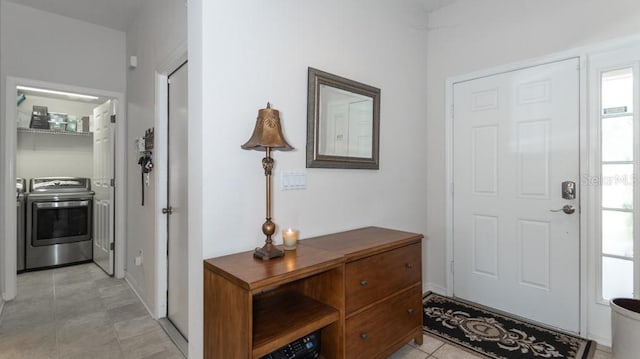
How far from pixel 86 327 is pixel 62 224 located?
7.26 ft

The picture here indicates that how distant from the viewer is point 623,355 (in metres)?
1.65

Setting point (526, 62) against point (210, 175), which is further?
point (526, 62)

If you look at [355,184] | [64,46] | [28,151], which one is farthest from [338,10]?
[28,151]

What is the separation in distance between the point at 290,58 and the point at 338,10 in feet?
2.09

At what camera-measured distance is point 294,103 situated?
1.88 m

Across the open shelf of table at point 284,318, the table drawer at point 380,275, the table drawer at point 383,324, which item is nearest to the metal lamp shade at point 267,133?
the table drawer at point 380,275

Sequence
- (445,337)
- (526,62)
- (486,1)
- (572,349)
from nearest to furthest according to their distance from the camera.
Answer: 1. (572,349)
2. (445,337)
3. (526,62)
4. (486,1)

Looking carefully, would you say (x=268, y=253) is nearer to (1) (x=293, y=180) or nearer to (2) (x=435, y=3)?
(1) (x=293, y=180)

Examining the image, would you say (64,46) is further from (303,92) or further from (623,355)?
(623,355)

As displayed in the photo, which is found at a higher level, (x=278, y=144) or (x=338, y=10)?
(x=338, y=10)

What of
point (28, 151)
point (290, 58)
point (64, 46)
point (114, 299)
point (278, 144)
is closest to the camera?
point (278, 144)

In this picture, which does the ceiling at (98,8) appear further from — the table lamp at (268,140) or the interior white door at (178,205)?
the table lamp at (268,140)

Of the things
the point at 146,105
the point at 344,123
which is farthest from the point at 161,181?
the point at 344,123

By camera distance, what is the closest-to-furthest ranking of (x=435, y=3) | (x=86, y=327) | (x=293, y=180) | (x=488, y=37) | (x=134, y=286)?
(x=293, y=180)
(x=86, y=327)
(x=488, y=37)
(x=435, y=3)
(x=134, y=286)
